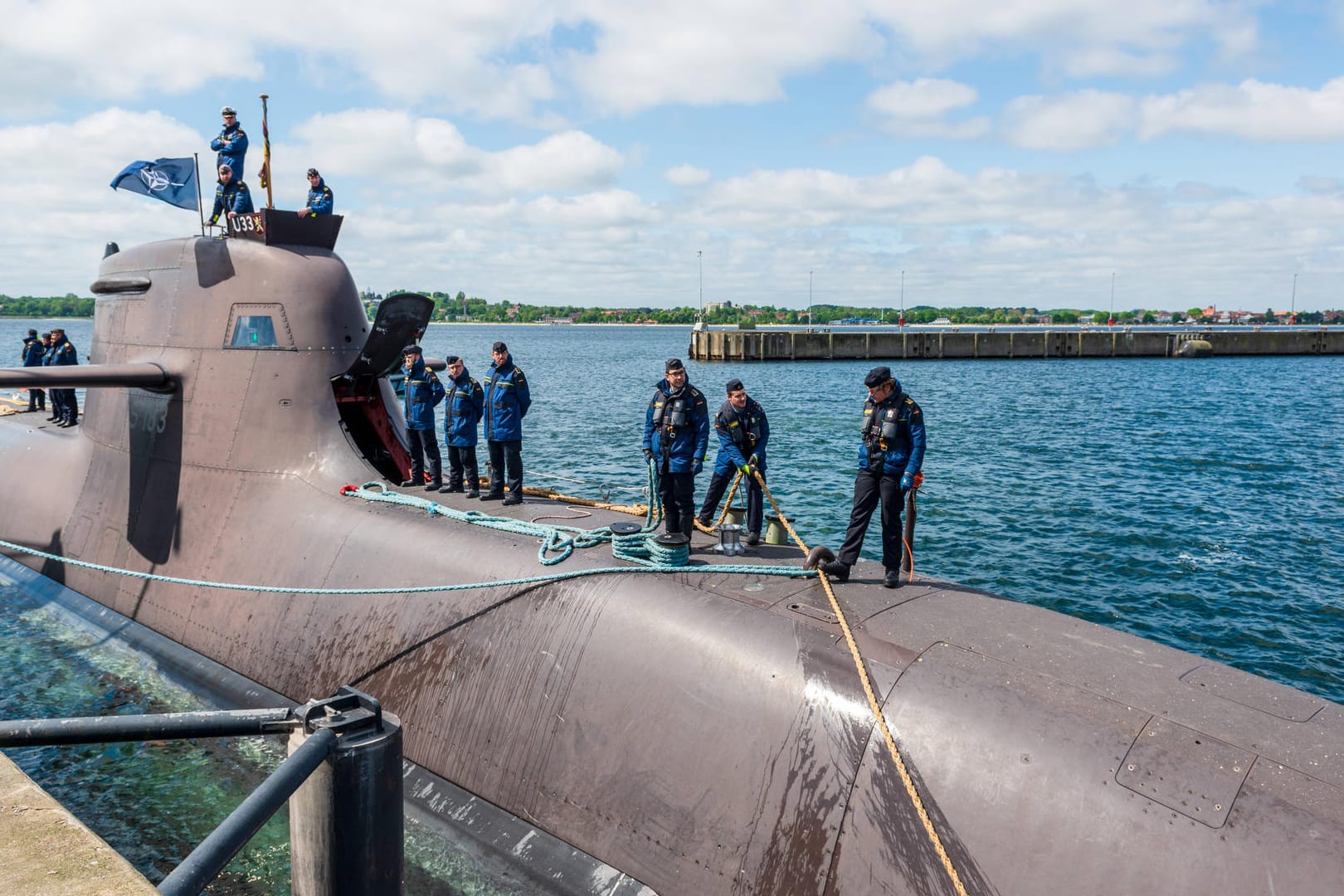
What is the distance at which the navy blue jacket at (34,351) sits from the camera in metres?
20.6

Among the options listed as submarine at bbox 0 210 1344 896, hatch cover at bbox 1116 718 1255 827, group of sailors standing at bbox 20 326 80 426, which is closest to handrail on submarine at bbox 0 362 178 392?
submarine at bbox 0 210 1344 896

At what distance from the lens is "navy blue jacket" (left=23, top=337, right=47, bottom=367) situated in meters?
20.6

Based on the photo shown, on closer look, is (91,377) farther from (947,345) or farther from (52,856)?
(947,345)

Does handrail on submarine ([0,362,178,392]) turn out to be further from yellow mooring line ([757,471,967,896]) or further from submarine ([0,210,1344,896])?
yellow mooring line ([757,471,967,896])

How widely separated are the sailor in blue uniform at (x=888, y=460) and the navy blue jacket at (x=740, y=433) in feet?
5.02

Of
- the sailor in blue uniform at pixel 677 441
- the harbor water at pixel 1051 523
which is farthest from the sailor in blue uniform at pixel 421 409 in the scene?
the sailor in blue uniform at pixel 677 441

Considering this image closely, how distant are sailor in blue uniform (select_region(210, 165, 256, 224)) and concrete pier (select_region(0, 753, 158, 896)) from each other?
11.0 m

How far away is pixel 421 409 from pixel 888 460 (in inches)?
244

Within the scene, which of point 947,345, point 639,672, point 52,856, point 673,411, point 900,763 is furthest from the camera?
point 947,345

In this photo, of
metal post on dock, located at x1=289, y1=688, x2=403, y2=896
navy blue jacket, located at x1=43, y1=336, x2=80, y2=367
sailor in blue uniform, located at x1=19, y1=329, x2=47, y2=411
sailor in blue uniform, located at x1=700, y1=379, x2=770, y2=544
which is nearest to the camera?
metal post on dock, located at x1=289, y1=688, x2=403, y2=896

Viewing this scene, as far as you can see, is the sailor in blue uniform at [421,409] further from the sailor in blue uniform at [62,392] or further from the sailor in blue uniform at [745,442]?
the sailor in blue uniform at [62,392]

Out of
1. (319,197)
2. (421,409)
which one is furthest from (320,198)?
(421,409)

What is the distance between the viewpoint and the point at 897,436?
789 centimetres

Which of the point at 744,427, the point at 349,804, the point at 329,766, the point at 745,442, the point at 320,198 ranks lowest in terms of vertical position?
the point at 349,804
